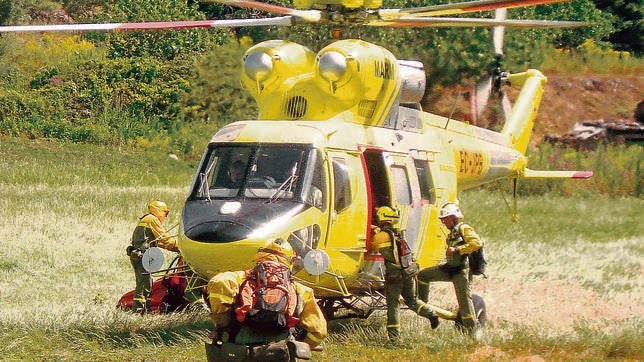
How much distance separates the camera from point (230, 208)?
36.4 feet

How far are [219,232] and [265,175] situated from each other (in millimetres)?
1071

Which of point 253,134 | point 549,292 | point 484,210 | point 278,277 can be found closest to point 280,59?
point 253,134

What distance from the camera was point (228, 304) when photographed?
8.14m

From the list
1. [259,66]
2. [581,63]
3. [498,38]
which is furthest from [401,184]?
[581,63]

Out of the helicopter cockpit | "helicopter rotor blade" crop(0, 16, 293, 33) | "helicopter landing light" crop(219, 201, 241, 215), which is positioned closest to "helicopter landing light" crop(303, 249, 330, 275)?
the helicopter cockpit

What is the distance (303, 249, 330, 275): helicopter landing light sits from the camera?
10.7 meters

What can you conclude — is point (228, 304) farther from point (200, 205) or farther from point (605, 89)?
point (605, 89)

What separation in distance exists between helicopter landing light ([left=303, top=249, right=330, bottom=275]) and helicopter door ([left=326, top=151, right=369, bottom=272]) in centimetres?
77

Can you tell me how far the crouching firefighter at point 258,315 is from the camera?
808cm

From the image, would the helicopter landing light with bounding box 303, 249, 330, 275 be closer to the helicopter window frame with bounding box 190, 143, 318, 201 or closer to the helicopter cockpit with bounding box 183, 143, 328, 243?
the helicopter cockpit with bounding box 183, 143, 328, 243

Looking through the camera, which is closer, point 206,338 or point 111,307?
point 206,338

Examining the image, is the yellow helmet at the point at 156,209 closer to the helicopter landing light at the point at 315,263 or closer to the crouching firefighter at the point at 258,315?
the helicopter landing light at the point at 315,263

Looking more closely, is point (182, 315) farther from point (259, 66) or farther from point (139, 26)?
point (139, 26)

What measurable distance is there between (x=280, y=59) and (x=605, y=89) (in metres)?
26.2
